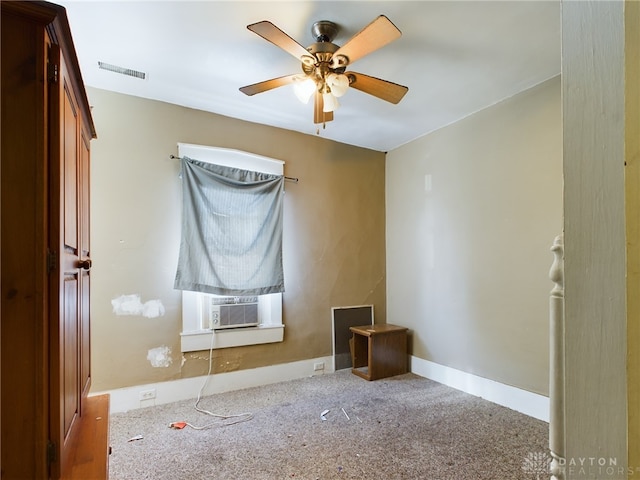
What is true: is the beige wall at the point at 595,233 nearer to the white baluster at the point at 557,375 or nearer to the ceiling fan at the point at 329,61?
the white baluster at the point at 557,375

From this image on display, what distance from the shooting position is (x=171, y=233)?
→ 2896mm

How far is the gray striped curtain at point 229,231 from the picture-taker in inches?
114

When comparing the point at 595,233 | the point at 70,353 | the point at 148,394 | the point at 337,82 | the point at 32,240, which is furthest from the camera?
the point at 148,394

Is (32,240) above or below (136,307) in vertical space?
above

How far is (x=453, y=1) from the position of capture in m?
1.77

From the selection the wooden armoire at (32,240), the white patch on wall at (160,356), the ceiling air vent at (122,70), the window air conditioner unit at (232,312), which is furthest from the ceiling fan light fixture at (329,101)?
the white patch on wall at (160,356)

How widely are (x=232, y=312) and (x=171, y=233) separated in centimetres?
85

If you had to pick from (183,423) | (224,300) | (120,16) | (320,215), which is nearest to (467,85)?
(320,215)

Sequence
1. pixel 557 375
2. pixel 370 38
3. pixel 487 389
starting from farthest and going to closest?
pixel 487 389
pixel 370 38
pixel 557 375

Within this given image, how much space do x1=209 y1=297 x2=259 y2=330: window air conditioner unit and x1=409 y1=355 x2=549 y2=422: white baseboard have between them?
1.72m

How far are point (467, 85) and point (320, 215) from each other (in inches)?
68.9

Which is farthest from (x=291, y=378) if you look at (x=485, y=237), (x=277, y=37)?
(x=277, y=37)

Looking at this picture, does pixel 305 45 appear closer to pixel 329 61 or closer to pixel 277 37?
pixel 329 61

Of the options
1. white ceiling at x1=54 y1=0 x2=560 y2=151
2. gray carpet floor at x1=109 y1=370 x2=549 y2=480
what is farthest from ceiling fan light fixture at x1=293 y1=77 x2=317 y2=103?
gray carpet floor at x1=109 y1=370 x2=549 y2=480
